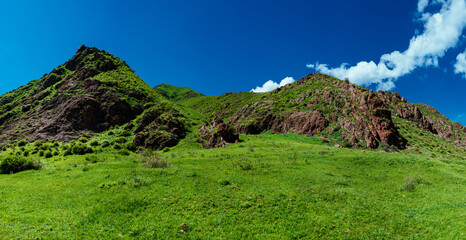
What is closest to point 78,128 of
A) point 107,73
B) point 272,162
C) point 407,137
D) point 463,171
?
point 107,73

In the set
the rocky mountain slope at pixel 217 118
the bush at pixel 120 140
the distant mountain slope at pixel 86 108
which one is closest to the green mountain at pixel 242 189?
the bush at pixel 120 140

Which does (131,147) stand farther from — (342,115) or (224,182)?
(342,115)

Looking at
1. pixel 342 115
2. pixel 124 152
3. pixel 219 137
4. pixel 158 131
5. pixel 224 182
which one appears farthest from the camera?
pixel 342 115

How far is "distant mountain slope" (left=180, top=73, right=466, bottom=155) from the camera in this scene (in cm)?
4962

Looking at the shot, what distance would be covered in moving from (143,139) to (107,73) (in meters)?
63.7

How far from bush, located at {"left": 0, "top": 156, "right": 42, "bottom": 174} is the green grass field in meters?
2.30

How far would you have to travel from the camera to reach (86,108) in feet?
226

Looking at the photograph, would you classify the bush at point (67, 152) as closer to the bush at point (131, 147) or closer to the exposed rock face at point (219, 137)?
the bush at point (131, 147)

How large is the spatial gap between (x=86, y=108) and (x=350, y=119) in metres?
86.1

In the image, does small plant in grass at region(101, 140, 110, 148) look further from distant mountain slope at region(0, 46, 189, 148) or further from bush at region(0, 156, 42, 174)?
bush at region(0, 156, 42, 174)

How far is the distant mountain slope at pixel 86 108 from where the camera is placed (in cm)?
6062

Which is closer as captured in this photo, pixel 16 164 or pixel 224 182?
pixel 224 182

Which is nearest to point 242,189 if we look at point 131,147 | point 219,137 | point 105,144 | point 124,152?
point 219,137

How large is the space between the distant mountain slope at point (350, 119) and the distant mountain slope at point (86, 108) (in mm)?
29767
